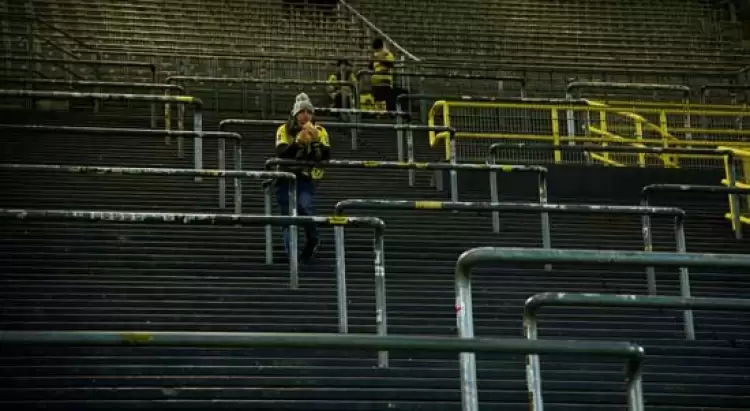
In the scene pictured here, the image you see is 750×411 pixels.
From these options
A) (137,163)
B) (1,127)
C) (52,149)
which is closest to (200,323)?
(1,127)

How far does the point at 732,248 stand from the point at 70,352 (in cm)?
567

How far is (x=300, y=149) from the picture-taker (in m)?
8.67

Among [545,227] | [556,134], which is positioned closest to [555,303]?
[545,227]

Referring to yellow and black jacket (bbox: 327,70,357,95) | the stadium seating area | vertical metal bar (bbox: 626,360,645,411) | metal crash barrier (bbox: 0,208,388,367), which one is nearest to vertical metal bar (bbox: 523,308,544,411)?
the stadium seating area

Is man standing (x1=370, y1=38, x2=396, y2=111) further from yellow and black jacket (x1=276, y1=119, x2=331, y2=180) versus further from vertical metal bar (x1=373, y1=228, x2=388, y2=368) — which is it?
vertical metal bar (x1=373, y1=228, x2=388, y2=368)

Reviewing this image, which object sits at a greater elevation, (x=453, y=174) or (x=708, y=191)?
(x=453, y=174)

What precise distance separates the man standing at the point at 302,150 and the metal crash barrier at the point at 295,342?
14.7ft

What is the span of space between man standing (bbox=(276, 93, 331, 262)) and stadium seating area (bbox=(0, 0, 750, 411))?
0.39m

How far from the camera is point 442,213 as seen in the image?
31.2 feet

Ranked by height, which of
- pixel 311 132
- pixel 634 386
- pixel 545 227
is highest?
pixel 311 132

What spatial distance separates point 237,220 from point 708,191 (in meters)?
4.04

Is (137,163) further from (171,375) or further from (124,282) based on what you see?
(171,375)

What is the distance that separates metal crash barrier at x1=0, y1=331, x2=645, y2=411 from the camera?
3.52 m

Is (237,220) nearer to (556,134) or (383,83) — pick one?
(556,134)
